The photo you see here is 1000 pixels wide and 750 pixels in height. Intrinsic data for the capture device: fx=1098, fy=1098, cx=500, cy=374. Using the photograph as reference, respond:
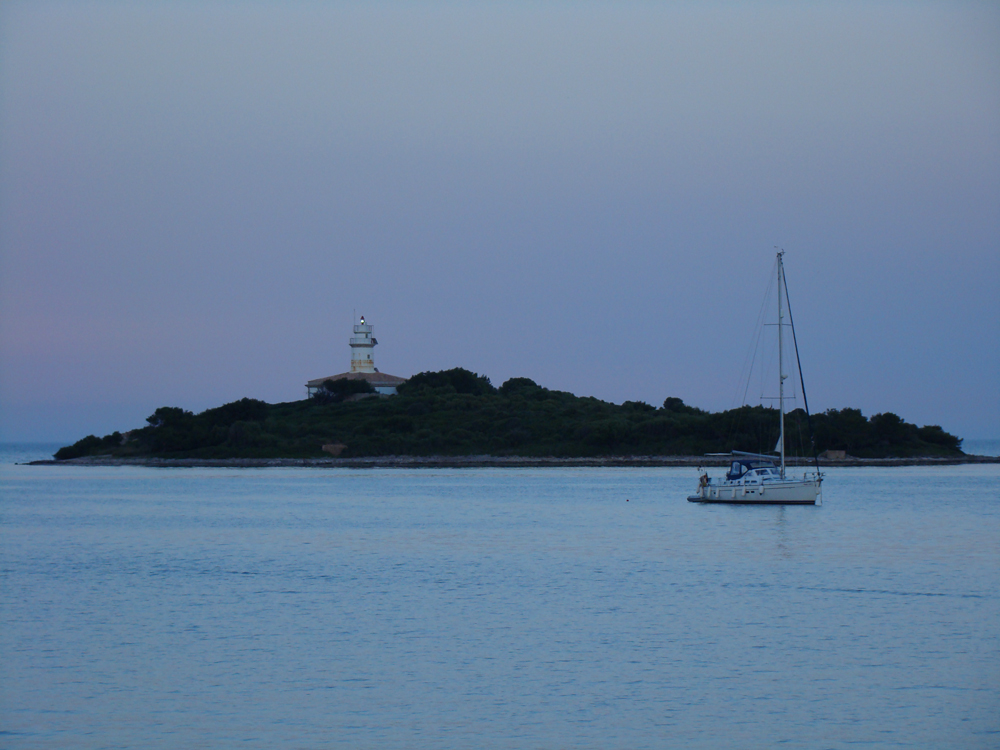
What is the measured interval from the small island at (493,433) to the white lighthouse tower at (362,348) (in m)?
6.45

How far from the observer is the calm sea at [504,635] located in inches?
459

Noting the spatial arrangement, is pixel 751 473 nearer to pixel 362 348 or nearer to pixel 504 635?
pixel 504 635

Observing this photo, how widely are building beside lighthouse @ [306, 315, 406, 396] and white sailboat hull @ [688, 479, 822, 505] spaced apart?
222ft

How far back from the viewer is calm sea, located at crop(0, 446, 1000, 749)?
11.7 m

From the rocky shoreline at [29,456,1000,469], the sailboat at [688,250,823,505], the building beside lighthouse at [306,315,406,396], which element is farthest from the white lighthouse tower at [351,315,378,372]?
the sailboat at [688,250,823,505]

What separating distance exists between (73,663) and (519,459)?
75117 mm

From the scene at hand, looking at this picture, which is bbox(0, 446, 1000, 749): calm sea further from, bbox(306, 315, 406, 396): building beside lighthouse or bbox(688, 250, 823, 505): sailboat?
bbox(306, 315, 406, 396): building beside lighthouse

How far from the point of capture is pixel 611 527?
34.7 m

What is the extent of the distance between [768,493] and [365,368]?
7277 cm

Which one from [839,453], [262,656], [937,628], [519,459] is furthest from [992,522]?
[519,459]

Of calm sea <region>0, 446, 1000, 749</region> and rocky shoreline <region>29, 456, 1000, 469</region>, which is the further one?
rocky shoreline <region>29, 456, 1000, 469</region>

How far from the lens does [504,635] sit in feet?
53.8

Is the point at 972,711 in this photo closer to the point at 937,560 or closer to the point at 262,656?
the point at 262,656

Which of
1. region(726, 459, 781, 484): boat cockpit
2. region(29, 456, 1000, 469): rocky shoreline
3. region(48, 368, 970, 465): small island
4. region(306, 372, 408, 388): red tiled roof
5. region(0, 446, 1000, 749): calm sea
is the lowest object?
region(0, 446, 1000, 749): calm sea
